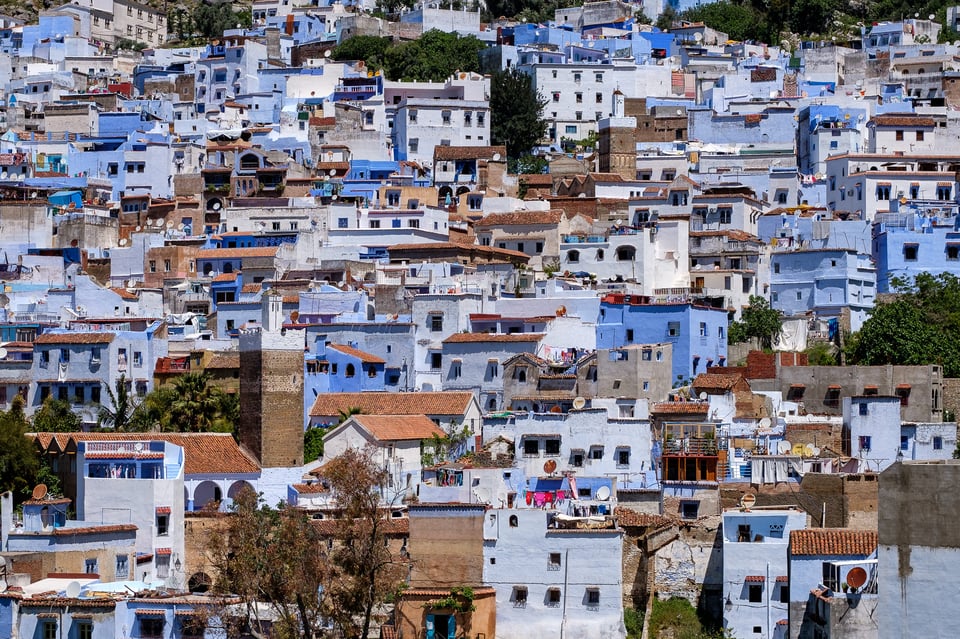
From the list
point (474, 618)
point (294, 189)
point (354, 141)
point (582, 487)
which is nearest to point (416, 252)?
point (294, 189)

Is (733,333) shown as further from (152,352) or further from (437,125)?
(437,125)

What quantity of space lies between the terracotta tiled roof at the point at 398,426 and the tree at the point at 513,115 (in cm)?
3133

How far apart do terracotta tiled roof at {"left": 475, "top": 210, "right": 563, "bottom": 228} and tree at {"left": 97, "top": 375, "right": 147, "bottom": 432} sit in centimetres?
1662

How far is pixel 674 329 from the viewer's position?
52219 millimetres

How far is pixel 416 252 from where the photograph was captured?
198 feet

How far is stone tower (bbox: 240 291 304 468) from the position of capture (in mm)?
44312

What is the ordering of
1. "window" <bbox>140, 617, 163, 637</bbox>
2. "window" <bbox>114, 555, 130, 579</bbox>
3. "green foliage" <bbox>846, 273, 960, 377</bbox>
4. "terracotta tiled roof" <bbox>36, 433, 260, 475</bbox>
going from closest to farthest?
"window" <bbox>140, 617, 163, 637</bbox> < "window" <bbox>114, 555, 130, 579</bbox> < "terracotta tiled roof" <bbox>36, 433, 260, 475</bbox> < "green foliage" <bbox>846, 273, 960, 377</bbox>

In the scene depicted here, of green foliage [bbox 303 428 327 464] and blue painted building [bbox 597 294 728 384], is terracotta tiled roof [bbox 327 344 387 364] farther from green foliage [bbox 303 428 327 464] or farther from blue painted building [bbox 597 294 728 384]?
blue painted building [bbox 597 294 728 384]

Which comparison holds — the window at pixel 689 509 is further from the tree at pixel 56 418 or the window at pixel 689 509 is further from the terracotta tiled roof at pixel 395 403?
the tree at pixel 56 418

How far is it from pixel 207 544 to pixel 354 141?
3766 centimetres

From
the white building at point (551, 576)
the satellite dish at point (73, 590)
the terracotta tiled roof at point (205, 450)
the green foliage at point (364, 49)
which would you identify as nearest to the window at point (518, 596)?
the white building at point (551, 576)

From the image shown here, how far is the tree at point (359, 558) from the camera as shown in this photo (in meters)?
34.4

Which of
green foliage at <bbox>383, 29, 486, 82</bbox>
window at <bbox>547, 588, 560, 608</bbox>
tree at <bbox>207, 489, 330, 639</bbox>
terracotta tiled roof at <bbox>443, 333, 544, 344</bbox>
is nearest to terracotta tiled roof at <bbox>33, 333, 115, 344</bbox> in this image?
terracotta tiled roof at <bbox>443, 333, 544, 344</bbox>

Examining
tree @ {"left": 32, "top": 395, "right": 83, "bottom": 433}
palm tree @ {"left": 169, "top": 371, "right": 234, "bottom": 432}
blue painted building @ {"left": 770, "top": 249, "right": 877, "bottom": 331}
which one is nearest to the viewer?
palm tree @ {"left": 169, "top": 371, "right": 234, "bottom": 432}
